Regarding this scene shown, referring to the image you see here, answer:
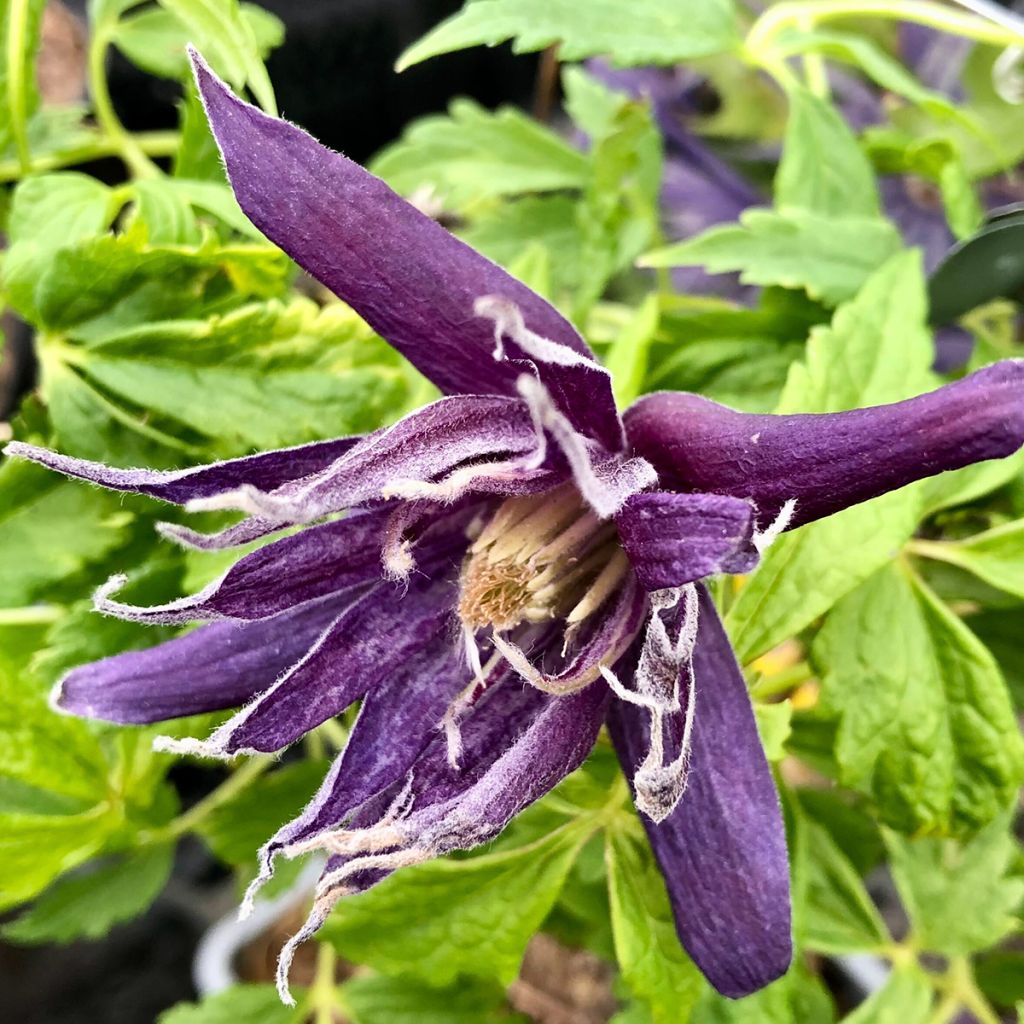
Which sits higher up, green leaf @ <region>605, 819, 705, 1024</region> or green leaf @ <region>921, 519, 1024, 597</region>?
green leaf @ <region>921, 519, 1024, 597</region>

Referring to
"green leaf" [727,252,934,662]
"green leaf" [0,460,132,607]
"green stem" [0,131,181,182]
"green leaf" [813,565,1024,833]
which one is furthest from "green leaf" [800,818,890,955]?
"green stem" [0,131,181,182]

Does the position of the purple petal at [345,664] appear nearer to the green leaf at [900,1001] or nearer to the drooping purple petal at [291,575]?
the drooping purple petal at [291,575]

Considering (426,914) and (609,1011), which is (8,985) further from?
(426,914)

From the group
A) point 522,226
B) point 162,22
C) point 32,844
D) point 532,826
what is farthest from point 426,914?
point 162,22

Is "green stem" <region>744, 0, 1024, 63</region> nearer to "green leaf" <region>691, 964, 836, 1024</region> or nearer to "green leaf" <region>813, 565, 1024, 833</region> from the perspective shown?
"green leaf" <region>813, 565, 1024, 833</region>

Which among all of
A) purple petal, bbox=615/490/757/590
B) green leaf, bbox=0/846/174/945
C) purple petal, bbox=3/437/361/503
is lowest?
green leaf, bbox=0/846/174/945

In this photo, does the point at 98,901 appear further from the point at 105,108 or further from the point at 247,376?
the point at 105,108
